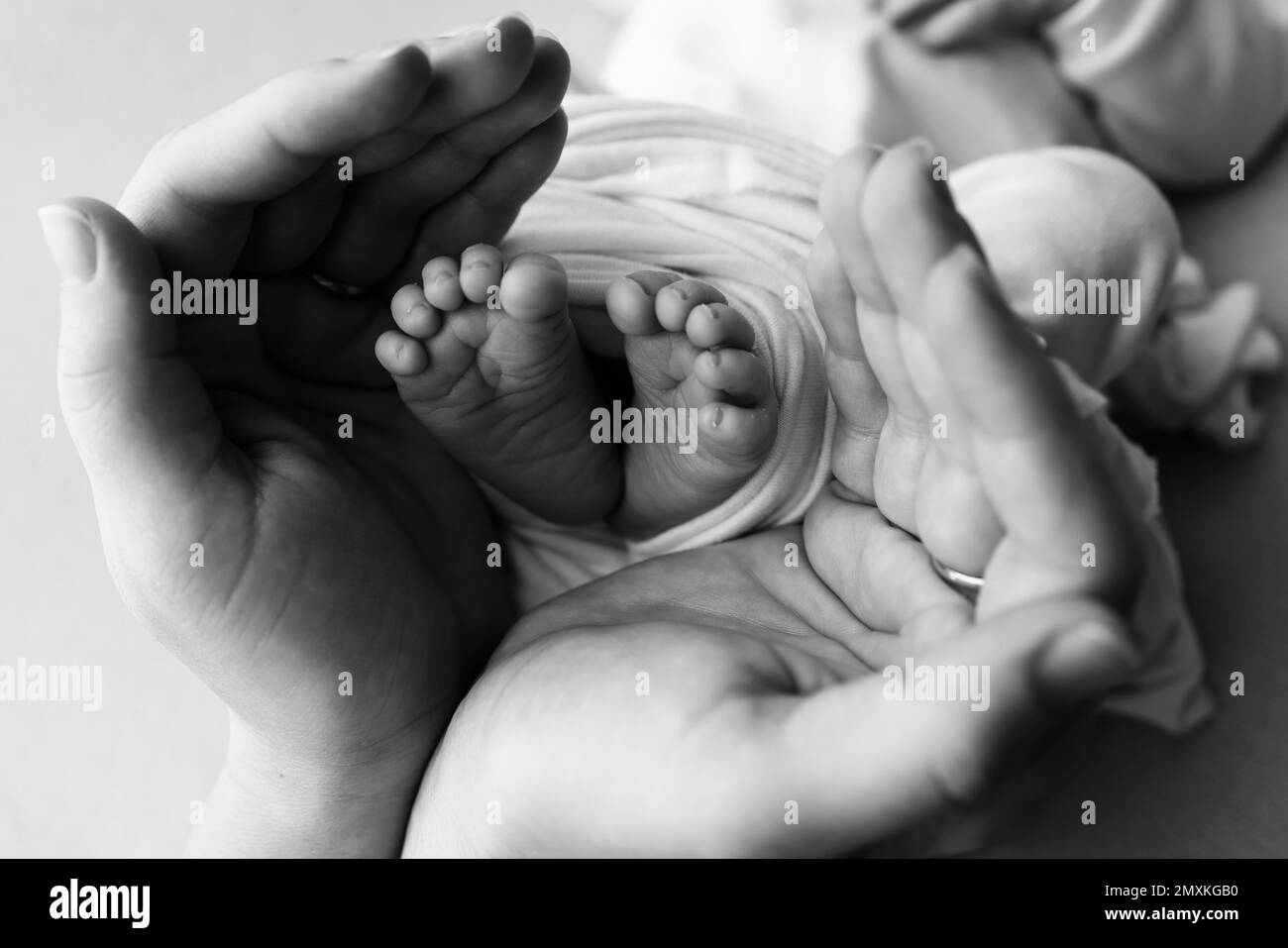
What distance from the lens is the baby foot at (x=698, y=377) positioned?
58 cm

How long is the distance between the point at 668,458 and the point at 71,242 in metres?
0.33

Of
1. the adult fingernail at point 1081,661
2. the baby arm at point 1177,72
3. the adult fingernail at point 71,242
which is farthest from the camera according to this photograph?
the baby arm at point 1177,72

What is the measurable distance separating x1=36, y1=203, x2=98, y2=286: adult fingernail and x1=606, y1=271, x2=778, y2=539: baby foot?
25 centimetres

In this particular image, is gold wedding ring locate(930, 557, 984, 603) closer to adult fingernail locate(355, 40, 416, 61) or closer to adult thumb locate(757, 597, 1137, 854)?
adult thumb locate(757, 597, 1137, 854)

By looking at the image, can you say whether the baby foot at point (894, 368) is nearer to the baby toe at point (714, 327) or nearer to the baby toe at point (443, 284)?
the baby toe at point (714, 327)

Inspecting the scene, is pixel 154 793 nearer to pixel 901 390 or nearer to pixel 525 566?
pixel 525 566

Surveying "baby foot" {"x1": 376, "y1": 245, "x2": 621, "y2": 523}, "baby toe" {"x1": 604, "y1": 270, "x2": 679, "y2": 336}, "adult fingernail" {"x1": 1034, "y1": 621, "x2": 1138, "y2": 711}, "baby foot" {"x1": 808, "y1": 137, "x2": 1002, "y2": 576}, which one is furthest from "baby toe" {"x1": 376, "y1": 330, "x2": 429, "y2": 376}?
"adult fingernail" {"x1": 1034, "y1": 621, "x2": 1138, "y2": 711}

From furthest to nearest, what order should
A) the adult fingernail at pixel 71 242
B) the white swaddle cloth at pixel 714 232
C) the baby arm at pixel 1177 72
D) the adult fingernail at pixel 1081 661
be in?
the baby arm at pixel 1177 72 < the white swaddle cloth at pixel 714 232 < the adult fingernail at pixel 71 242 < the adult fingernail at pixel 1081 661

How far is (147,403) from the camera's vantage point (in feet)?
1.72

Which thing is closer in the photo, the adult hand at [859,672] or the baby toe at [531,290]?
the adult hand at [859,672]

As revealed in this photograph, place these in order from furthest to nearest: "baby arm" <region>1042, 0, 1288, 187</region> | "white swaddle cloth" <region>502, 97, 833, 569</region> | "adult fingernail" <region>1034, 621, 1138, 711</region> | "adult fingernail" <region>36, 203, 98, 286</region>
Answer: "baby arm" <region>1042, 0, 1288, 187</region> < "white swaddle cloth" <region>502, 97, 833, 569</region> < "adult fingernail" <region>36, 203, 98, 286</region> < "adult fingernail" <region>1034, 621, 1138, 711</region>

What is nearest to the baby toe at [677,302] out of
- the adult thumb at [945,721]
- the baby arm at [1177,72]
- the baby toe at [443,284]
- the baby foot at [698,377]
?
the baby foot at [698,377]

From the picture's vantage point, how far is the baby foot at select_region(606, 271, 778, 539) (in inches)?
22.7
